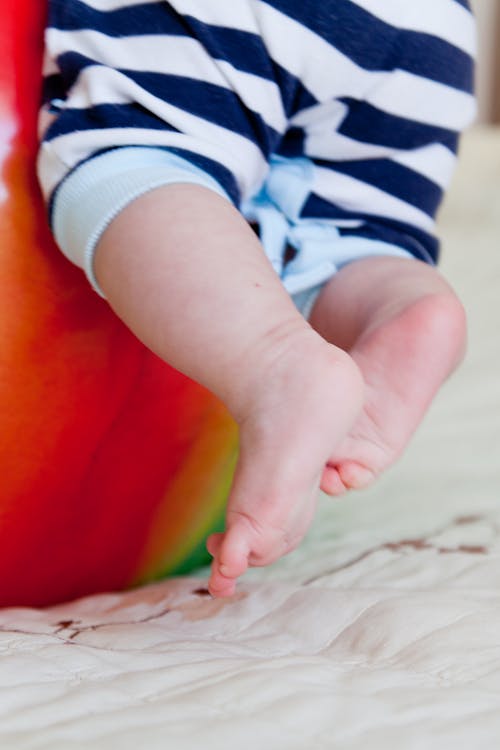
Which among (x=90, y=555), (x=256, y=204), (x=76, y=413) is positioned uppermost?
(x=256, y=204)

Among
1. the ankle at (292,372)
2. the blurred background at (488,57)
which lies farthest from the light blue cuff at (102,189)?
the blurred background at (488,57)

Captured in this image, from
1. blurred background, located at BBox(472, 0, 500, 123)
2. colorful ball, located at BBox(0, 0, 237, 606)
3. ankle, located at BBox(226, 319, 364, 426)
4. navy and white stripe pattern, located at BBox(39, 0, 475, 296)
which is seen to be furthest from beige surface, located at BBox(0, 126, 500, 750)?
blurred background, located at BBox(472, 0, 500, 123)

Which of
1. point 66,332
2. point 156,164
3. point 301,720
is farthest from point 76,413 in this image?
point 301,720

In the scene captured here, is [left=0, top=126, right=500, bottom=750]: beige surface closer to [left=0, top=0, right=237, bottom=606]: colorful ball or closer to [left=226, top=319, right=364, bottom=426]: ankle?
[left=0, top=0, right=237, bottom=606]: colorful ball

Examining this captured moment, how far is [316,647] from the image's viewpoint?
0.62 meters

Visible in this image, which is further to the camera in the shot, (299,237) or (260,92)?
(299,237)

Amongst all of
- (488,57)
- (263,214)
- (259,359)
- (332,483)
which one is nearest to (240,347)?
(259,359)

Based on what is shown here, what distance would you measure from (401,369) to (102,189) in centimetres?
23

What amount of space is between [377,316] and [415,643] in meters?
0.24

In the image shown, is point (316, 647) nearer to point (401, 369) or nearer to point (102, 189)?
point (401, 369)

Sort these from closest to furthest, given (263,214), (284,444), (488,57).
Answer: (284,444), (263,214), (488,57)

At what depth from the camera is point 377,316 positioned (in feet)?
2.46

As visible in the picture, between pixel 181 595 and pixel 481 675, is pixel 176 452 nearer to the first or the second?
pixel 181 595

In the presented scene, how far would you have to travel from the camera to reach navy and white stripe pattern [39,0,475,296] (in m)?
0.67
